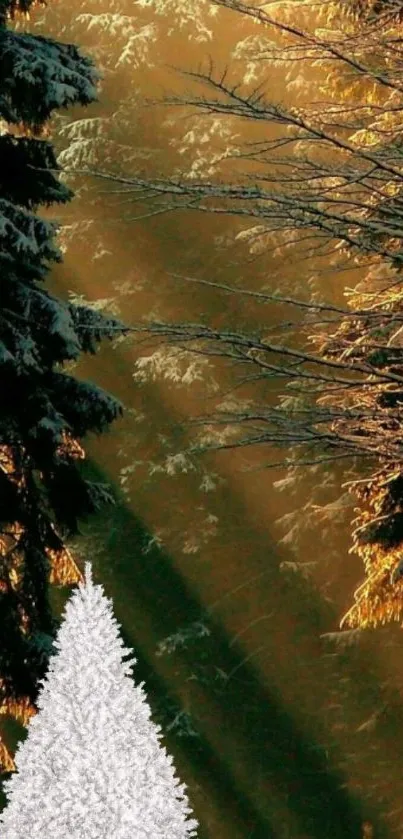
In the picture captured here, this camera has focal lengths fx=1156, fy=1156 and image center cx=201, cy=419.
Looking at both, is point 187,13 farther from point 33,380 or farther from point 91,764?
point 91,764

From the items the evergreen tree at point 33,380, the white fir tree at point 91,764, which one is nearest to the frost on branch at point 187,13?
the evergreen tree at point 33,380

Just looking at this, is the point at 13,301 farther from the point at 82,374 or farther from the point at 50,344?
the point at 82,374

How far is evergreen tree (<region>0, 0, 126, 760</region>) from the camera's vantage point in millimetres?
7727

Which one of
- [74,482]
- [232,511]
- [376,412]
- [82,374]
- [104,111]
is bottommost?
[376,412]

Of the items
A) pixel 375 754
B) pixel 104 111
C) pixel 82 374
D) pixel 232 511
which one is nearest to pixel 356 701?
pixel 375 754

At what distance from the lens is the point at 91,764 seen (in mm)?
5953

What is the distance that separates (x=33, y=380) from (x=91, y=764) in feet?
9.37

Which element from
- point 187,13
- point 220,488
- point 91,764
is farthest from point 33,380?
point 187,13

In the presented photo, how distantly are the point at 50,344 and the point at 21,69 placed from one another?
A: 1.82 m

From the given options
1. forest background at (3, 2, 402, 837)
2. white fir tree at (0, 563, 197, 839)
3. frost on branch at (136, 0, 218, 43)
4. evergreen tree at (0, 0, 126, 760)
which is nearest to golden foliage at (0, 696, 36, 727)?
evergreen tree at (0, 0, 126, 760)

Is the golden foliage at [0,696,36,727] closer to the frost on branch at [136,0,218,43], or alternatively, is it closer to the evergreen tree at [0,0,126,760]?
the evergreen tree at [0,0,126,760]

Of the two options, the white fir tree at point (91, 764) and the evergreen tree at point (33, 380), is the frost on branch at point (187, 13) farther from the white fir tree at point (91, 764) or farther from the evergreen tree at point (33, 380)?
the white fir tree at point (91, 764)

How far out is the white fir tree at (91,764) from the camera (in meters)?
5.85

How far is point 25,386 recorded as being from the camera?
782 centimetres
